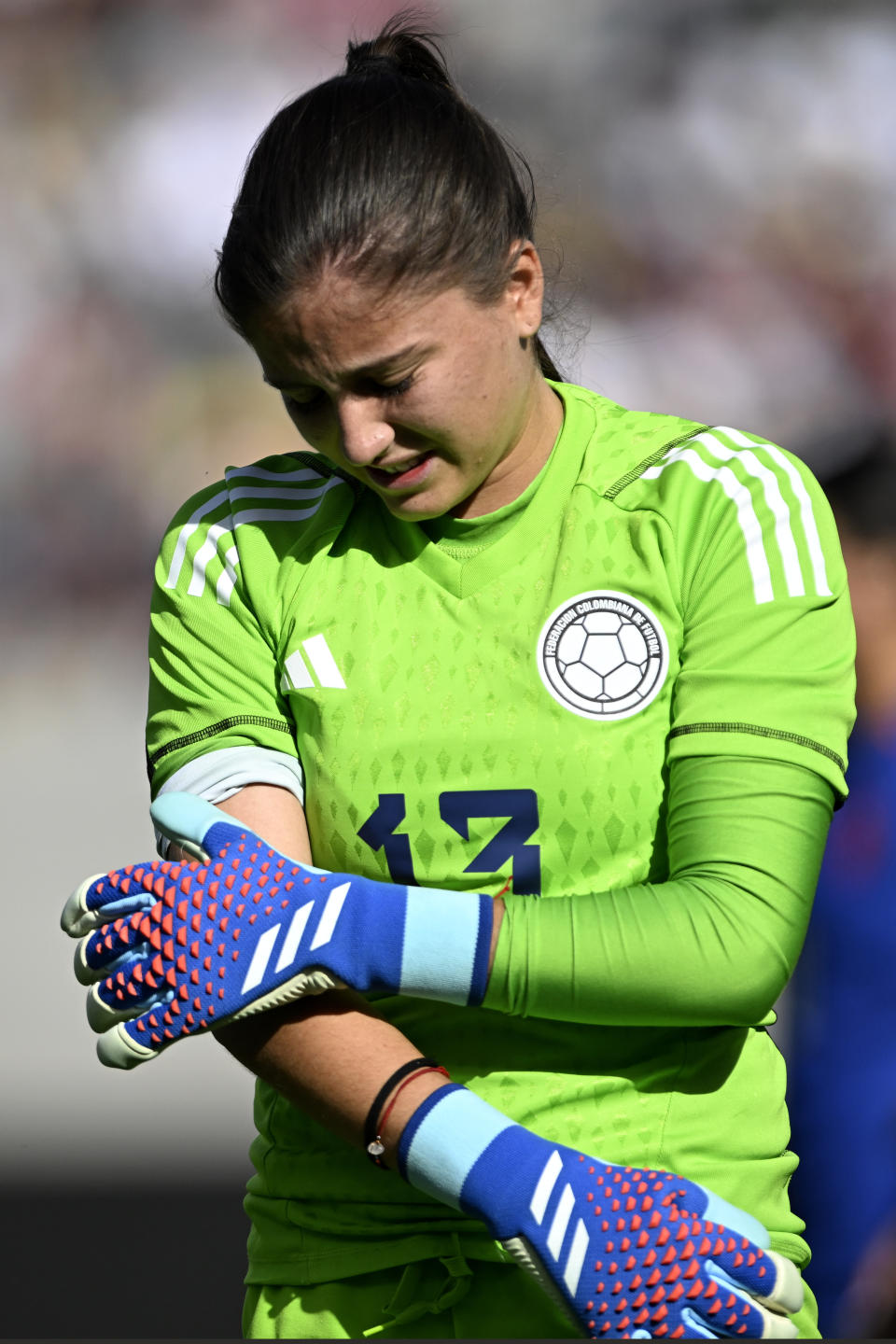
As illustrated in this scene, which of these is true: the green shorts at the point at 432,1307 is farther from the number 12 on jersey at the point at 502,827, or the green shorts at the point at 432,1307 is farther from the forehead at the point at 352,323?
the forehead at the point at 352,323

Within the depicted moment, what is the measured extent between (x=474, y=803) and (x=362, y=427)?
1.19ft

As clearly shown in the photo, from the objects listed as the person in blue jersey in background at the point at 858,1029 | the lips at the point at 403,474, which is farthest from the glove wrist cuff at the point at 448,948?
the person in blue jersey in background at the point at 858,1029

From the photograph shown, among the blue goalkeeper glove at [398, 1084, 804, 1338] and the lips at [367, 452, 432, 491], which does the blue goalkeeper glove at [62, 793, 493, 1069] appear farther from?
the lips at [367, 452, 432, 491]

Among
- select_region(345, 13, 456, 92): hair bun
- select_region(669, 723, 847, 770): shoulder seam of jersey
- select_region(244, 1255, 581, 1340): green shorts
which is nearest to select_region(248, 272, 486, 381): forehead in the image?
select_region(345, 13, 456, 92): hair bun

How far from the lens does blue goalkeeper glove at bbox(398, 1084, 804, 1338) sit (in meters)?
1.32

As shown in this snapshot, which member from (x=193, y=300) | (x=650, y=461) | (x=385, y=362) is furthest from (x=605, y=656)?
(x=193, y=300)

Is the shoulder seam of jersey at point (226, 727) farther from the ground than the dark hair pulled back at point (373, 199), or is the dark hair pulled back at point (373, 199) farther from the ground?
the dark hair pulled back at point (373, 199)

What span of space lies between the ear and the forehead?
0.12m

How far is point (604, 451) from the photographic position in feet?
5.31

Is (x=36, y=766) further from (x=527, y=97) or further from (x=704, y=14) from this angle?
(x=704, y=14)

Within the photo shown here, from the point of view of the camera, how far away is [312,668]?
156 cm

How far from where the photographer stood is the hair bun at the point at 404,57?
170cm

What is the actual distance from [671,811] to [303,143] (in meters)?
0.71

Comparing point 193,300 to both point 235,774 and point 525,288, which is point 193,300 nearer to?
point 525,288
